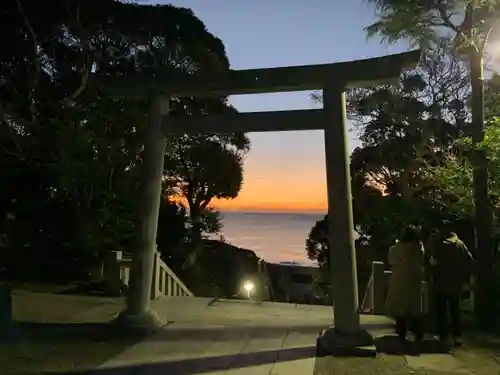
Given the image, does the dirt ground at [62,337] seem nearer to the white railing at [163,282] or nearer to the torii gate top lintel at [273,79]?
the white railing at [163,282]

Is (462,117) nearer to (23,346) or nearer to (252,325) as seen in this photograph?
(252,325)

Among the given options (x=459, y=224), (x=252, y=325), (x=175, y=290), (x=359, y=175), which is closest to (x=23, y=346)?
(x=252, y=325)

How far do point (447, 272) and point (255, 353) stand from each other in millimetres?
2552

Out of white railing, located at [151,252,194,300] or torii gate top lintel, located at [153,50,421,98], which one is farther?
white railing, located at [151,252,194,300]

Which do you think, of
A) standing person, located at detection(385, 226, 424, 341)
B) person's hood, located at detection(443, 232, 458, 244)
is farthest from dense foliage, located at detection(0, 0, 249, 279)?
person's hood, located at detection(443, 232, 458, 244)

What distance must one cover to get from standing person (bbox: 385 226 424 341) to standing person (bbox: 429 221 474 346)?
27cm

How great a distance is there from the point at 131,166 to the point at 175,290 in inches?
134

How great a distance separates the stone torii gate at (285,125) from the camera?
5.58 metres

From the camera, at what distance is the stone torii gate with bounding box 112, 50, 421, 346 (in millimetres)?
5578

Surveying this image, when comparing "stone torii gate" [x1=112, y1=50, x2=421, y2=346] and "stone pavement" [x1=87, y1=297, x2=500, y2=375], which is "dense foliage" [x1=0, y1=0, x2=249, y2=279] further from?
"stone pavement" [x1=87, y1=297, x2=500, y2=375]

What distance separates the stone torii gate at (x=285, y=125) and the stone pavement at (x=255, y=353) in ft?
1.77

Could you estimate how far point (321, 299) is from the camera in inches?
805

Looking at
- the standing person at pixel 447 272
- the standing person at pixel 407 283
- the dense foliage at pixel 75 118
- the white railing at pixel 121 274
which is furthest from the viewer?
the dense foliage at pixel 75 118

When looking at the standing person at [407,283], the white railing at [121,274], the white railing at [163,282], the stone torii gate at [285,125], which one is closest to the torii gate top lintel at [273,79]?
the stone torii gate at [285,125]
